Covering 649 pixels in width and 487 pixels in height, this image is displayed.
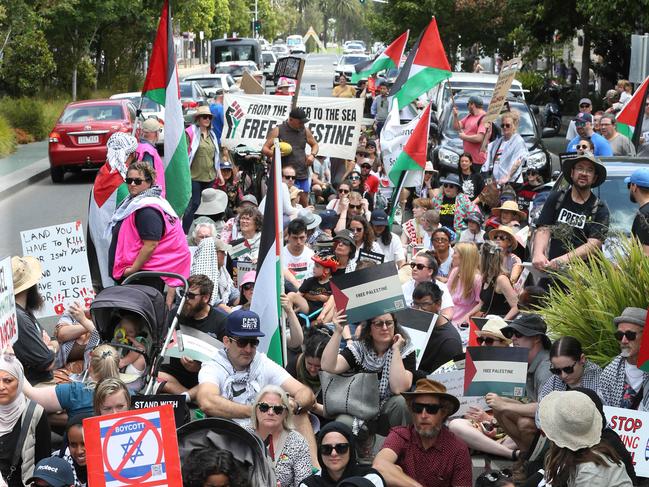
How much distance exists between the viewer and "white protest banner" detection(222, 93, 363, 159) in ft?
55.1

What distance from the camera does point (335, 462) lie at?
21.7 feet

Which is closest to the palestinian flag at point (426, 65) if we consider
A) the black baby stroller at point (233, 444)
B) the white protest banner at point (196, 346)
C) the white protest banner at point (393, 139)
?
the white protest banner at point (393, 139)

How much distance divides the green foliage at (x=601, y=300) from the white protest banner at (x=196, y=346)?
7.97 ft

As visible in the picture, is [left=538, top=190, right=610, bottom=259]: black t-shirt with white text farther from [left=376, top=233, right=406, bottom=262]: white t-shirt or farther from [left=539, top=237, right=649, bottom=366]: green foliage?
[left=376, top=233, right=406, bottom=262]: white t-shirt

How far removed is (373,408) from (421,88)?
937 centimetres

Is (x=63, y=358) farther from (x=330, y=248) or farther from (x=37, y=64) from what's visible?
(x=37, y=64)

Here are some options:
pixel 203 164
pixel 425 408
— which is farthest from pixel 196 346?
pixel 203 164

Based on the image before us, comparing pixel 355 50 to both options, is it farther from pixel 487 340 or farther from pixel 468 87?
pixel 487 340

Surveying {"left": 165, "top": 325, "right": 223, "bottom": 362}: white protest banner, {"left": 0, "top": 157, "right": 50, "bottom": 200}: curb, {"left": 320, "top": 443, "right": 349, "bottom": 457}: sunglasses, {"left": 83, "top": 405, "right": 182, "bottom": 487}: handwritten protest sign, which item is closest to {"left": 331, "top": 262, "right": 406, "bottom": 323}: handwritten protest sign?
{"left": 165, "top": 325, "right": 223, "bottom": 362}: white protest banner

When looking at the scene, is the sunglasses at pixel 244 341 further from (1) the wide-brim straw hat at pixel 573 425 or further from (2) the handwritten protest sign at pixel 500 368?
(1) the wide-brim straw hat at pixel 573 425

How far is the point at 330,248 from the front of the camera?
39.8 feet

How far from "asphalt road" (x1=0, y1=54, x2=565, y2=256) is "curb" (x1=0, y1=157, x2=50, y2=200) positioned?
0.12 meters

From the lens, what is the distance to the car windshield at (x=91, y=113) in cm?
2539

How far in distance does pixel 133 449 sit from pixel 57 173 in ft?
67.2
